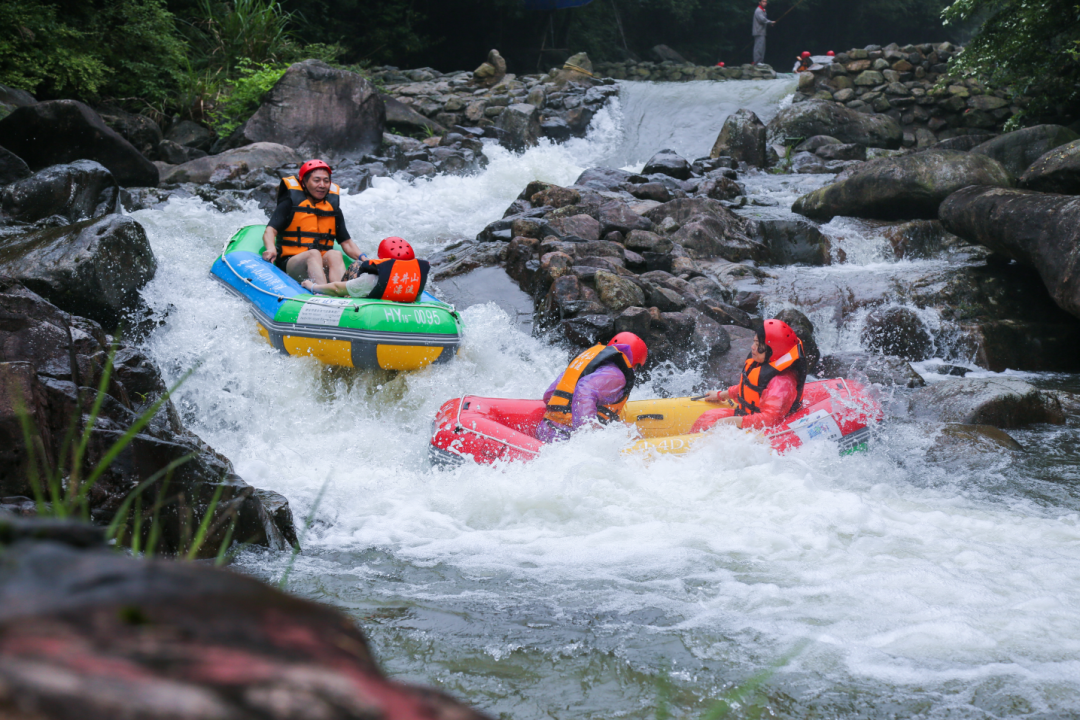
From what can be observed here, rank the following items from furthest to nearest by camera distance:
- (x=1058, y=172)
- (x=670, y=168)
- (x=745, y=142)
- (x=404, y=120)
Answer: (x=404, y=120) → (x=745, y=142) → (x=670, y=168) → (x=1058, y=172)

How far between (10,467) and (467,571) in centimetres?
193

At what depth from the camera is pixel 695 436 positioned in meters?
5.17

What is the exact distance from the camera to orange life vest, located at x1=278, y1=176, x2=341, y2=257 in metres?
7.31

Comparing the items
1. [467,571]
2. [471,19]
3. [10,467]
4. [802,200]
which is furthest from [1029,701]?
[471,19]

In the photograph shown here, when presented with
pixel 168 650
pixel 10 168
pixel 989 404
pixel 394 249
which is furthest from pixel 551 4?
pixel 168 650

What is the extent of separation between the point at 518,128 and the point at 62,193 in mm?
9034

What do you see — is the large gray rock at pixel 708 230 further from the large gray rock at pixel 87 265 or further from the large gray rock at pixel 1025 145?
the large gray rock at pixel 87 265

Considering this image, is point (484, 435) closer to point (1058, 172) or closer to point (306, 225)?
point (306, 225)

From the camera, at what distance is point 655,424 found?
18.5ft

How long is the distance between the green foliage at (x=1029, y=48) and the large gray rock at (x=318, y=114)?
30.5ft

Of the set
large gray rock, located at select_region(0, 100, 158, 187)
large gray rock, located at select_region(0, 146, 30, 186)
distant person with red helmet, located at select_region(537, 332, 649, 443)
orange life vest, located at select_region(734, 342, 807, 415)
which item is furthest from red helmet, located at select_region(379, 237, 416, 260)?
large gray rock, located at select_region(0, 100, 158, 187)

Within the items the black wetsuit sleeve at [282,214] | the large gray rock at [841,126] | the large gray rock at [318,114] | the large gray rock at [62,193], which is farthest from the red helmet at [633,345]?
the large gray rock at [841,126]

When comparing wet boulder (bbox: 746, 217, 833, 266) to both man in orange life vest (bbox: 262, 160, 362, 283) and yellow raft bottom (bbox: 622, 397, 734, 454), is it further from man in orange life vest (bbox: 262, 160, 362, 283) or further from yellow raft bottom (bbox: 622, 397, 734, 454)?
man in orange life vest (bbox: 262, 160, 362, 283)

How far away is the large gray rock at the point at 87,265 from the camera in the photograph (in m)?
6.05
